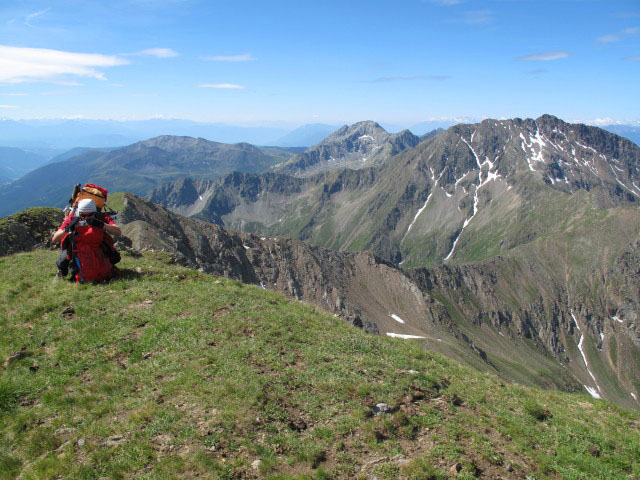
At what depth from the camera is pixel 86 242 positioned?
15859 millimetres

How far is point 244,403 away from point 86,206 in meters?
11.2

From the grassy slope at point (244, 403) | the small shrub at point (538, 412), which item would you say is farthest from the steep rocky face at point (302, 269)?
the small shrub at point (538, 412)

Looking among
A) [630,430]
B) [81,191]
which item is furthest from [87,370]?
[630,430]

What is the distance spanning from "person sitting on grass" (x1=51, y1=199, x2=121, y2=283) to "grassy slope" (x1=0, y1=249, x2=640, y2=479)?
899mm

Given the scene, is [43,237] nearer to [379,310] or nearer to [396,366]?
[396,366]

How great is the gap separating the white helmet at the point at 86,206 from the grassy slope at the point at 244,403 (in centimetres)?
339

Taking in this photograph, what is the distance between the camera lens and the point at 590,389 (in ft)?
609

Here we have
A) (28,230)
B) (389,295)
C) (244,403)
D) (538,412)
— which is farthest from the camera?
(389,295)

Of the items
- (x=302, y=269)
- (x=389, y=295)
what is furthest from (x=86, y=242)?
A: (x=389, y=295)

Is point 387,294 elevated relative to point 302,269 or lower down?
lower down

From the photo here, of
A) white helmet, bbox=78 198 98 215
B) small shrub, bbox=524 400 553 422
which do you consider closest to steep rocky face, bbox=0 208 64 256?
white helmet, bbox=78 198 98 215

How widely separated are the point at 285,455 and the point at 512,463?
6.25 metres

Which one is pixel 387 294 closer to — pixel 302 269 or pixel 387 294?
pixel 387 294

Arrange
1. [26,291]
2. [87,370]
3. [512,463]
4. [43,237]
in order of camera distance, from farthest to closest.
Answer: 1. [43,237]
2. [26,291]
3. [87,370]
4. [512,463]
